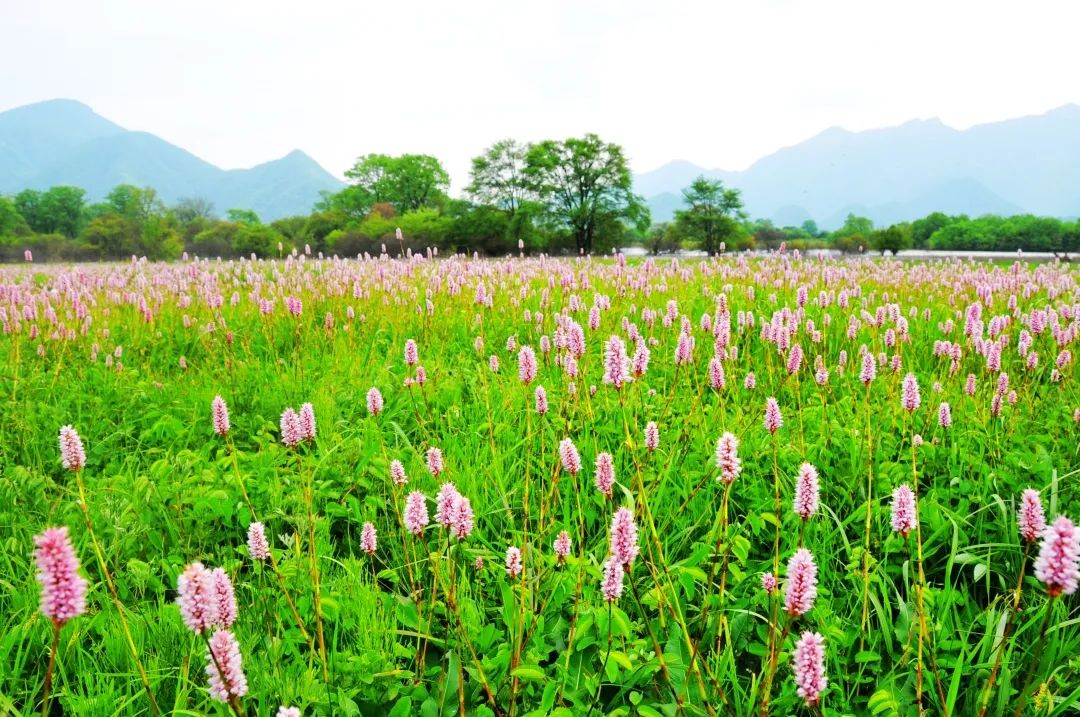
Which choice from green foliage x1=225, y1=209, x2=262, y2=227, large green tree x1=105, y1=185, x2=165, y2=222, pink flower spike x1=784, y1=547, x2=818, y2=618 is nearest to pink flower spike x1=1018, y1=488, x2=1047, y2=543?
pink flower spike x1=784, y1=547, x2=818, y2=618

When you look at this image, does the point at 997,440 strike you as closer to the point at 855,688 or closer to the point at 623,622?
the point at 855,688

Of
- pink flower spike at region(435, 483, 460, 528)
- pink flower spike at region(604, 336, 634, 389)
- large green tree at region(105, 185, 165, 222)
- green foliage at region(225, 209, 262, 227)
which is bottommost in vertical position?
pink flower spike at region(435, 483, 460, 528)

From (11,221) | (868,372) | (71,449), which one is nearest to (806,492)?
(868,372)

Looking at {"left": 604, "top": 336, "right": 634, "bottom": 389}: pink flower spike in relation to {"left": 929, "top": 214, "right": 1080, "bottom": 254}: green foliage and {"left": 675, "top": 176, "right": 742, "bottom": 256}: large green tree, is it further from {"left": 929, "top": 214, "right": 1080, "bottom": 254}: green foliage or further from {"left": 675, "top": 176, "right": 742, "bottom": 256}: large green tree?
{"left": 675, "top": 176, "right": 742, "bottom": 256}: large green tree

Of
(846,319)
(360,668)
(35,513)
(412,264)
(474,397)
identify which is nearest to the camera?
(360,668)

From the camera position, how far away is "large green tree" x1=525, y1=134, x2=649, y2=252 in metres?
59.9

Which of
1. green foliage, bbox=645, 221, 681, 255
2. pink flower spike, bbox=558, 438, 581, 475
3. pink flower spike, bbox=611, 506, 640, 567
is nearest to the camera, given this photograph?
pink flower spike, bbox=611, 506, 640, 567

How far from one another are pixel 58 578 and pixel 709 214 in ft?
245

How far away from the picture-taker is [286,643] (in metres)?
1.92

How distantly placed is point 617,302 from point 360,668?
16.4 ft

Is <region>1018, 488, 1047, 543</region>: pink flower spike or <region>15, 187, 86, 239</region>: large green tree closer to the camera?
<region>1018, 488, 1047, 543</region>: pink flower spike

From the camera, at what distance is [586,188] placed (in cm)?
6181

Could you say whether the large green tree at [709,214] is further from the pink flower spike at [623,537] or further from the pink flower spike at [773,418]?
the pink flower spike at [623,537]

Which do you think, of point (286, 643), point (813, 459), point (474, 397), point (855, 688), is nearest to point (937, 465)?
point (813, 459)
